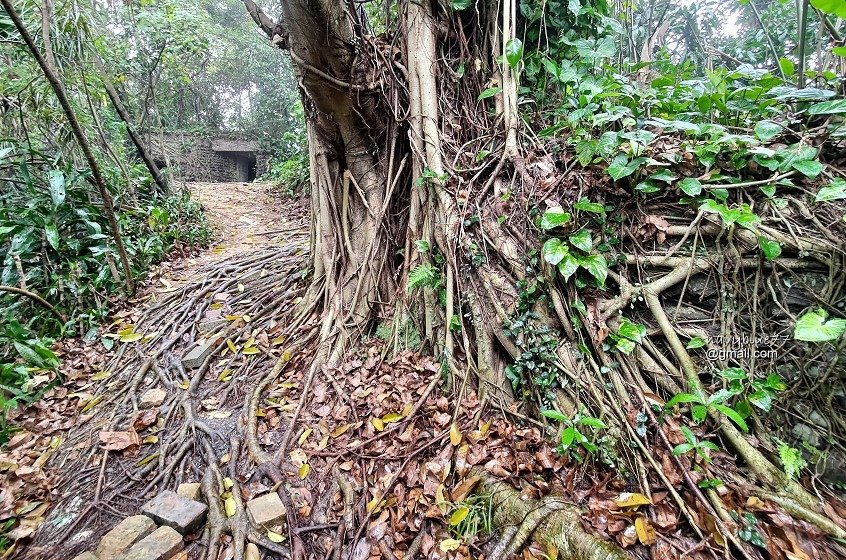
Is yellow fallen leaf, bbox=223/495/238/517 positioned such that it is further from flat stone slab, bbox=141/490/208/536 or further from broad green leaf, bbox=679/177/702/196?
broad green leaf, bbox=679/177/702/196

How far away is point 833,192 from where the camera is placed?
68.3 inches

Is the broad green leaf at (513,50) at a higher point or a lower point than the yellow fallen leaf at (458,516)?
higher

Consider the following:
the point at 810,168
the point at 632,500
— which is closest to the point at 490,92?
the point at 810,168

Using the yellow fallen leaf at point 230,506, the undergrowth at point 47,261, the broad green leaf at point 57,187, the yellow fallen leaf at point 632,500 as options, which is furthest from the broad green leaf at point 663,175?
the broad green leaf at point 57,187

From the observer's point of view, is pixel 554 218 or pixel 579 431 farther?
pixel 554 218

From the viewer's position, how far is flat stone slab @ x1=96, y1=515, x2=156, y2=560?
1987 mm

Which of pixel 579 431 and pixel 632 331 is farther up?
pixel 632 331

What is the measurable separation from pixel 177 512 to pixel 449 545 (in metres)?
1.51

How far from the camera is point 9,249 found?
3781mm

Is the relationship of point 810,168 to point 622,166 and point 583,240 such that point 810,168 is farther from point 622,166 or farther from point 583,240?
point 583,240

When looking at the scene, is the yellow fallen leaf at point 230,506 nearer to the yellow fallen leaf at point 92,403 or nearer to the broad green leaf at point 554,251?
the yellow fallen leaf at point 92,403

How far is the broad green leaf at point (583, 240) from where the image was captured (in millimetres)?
2146

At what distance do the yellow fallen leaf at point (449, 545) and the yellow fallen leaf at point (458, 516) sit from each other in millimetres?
79

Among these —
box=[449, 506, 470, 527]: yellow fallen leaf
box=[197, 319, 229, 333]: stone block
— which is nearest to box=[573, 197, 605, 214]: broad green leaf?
box=[449, 506, 470, 527]: yellow fallen leaf
